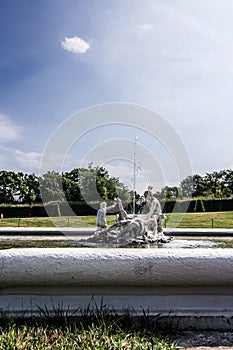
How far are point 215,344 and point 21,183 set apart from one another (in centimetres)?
4668

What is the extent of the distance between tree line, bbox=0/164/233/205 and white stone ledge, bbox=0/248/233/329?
Result: 32.1 metres

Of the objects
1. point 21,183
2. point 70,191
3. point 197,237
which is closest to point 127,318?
point 197,237

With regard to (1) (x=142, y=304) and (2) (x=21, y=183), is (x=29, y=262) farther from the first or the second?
(2) (x=21, y=183)

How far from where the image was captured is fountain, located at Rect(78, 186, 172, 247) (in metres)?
8.69

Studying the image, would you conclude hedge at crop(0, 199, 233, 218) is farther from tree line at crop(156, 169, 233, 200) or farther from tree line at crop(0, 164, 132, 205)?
tree line at crop(156, 169, 233, 200)

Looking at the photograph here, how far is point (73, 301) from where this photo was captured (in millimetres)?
2840

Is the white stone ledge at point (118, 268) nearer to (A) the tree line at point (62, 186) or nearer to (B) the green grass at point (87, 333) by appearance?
(B) the green grass at point (87, 333)

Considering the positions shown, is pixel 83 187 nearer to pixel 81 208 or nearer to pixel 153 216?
pixel 81 208

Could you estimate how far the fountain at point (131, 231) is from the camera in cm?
869

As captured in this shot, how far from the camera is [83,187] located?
138ft

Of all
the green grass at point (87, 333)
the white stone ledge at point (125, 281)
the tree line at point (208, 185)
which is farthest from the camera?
the tree line at point (208, 185)

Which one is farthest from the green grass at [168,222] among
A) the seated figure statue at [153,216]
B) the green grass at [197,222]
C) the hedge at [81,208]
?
the seated figure statue at [153,216]

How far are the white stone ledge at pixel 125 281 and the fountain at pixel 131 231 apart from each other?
549 centimetres

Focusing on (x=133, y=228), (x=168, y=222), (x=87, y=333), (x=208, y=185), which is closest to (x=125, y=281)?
(x=87, y=333)
